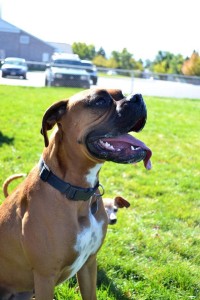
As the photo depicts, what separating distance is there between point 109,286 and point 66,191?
4.03 feet

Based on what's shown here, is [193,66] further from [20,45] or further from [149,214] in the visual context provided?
[149,214]

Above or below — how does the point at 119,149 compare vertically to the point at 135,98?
below

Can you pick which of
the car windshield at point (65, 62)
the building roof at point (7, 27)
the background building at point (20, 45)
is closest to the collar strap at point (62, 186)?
the car windshield at point (65, 62)

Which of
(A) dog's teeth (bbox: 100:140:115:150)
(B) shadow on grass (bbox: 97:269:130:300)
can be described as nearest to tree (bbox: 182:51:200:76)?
(B) shadow on grass (bbox: 97:269:130:300)

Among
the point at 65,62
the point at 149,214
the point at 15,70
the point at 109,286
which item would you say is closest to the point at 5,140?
the point at 149,214

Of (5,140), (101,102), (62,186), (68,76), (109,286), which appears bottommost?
(109,286)

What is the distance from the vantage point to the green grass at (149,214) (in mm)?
3576

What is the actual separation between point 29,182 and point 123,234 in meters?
1.87

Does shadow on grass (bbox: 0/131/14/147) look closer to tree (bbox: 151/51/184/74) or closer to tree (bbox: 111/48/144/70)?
tree (bbox: 151/51/184/74)

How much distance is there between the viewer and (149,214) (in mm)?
4918

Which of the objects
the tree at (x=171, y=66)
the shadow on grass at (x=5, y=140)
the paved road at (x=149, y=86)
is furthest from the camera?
the tree at (x=171, y=66)

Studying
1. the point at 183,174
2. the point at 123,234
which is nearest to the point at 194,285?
the point at 123,234

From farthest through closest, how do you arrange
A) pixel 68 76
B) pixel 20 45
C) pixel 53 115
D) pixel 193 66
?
pixel 20 45, pixel 193 66, pixel 68 76, pixel 53 115

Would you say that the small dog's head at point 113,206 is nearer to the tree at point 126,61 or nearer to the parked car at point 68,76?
the parked car at point 68,76
